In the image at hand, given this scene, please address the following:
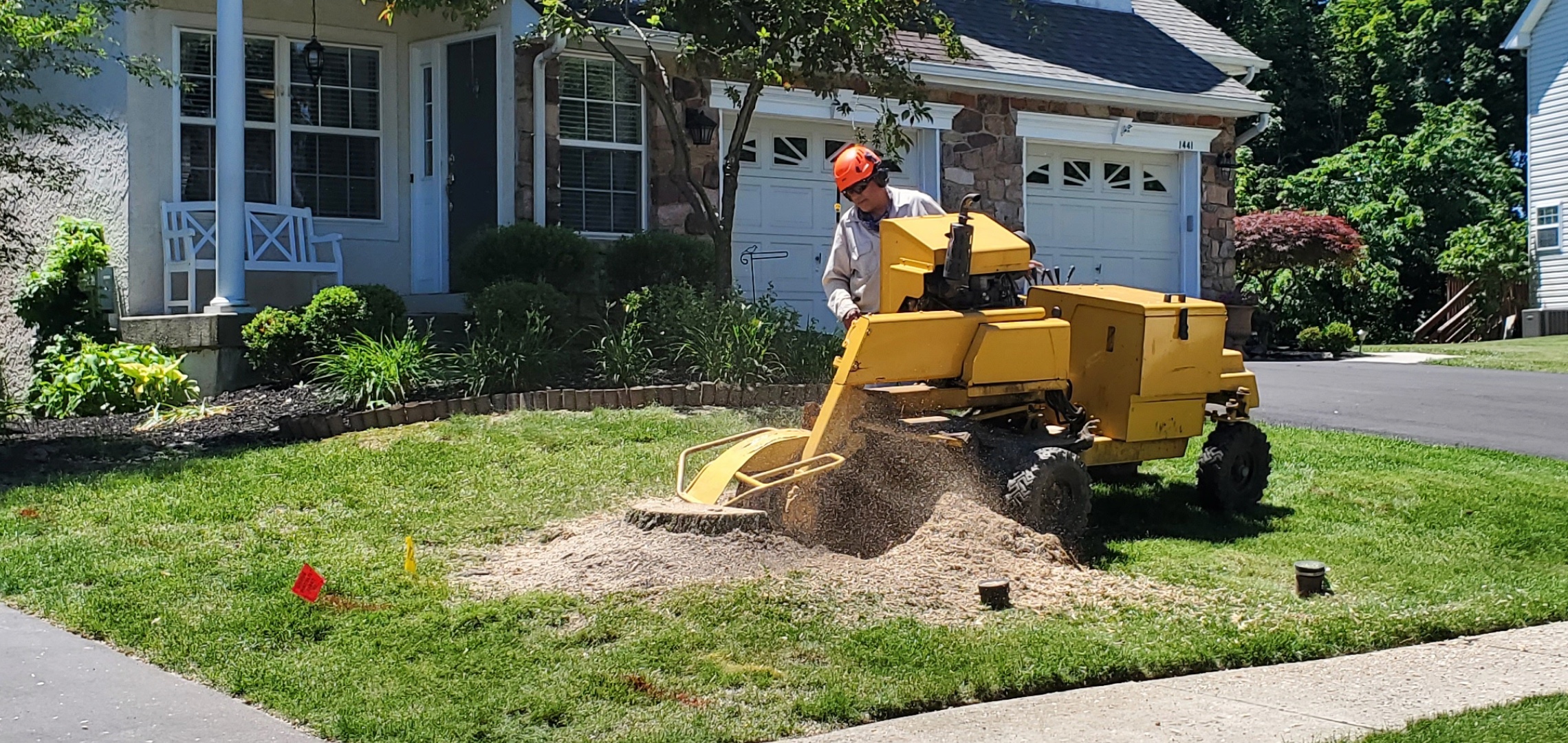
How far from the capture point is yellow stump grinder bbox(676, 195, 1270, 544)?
7.17 m

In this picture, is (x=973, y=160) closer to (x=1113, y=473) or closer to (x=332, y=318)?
(x=332, y=318)

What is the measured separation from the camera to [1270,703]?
18.1ft

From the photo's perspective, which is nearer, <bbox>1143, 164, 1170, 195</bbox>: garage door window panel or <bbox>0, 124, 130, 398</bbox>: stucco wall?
<bbox>0, 124, 130, 398</bbox>: stucco wall

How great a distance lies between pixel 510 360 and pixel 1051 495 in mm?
5456

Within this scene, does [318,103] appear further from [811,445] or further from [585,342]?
[811,445]

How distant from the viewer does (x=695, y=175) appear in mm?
15961

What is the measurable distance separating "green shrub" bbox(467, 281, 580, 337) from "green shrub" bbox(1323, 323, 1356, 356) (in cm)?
1291

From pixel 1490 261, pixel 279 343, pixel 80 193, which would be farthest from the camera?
pixel 1490 261

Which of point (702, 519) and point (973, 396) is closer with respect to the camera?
point (702, 519)

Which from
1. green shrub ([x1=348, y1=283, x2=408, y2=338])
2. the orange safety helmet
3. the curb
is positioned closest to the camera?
the orange safety helmet

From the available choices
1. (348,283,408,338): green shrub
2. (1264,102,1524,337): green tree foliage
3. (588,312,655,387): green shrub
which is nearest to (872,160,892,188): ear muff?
(588,312,655,387): green shrub

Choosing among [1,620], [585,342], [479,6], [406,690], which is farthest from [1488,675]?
[479,6]

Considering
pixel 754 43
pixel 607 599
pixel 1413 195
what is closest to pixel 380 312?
pixel 754 43

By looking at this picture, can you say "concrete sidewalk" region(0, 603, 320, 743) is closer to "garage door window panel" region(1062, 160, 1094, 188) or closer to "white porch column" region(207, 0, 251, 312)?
"white porch column" region(207, 0, 251, 312)
